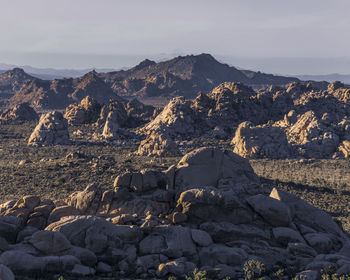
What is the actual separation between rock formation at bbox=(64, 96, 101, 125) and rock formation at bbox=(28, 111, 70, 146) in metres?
28.3

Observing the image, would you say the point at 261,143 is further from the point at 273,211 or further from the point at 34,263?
the point at 34,263

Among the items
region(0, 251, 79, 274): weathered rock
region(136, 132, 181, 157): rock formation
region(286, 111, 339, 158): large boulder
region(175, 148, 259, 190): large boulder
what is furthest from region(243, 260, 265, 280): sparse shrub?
region(286, 111, 339, 158): large boulder

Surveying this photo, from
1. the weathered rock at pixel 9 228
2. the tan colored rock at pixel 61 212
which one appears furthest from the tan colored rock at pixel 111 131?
the weathered rock at pixel 9 228

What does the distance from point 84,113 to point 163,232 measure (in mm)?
100076

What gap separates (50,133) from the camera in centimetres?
8362

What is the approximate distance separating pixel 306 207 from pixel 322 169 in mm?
36799

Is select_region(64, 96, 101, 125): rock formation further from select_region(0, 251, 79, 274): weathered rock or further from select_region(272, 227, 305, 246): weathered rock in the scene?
select_region(0, 251, 79, 274): weathered rock

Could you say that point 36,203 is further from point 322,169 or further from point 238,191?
point 322,169

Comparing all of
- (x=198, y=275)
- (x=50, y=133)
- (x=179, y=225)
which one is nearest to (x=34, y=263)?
(x=198, y=275)

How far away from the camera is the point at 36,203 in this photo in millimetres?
27031

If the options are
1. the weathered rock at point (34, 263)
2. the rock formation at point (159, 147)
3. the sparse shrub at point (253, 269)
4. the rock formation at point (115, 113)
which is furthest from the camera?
the rock formation at point (115, 113)

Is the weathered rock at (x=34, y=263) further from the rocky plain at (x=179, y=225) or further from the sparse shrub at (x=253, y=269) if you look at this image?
the sparse shrub at (x=253, y=269)

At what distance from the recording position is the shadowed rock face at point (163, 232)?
2050 cm

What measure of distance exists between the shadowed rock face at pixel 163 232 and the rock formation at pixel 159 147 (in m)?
39.3
